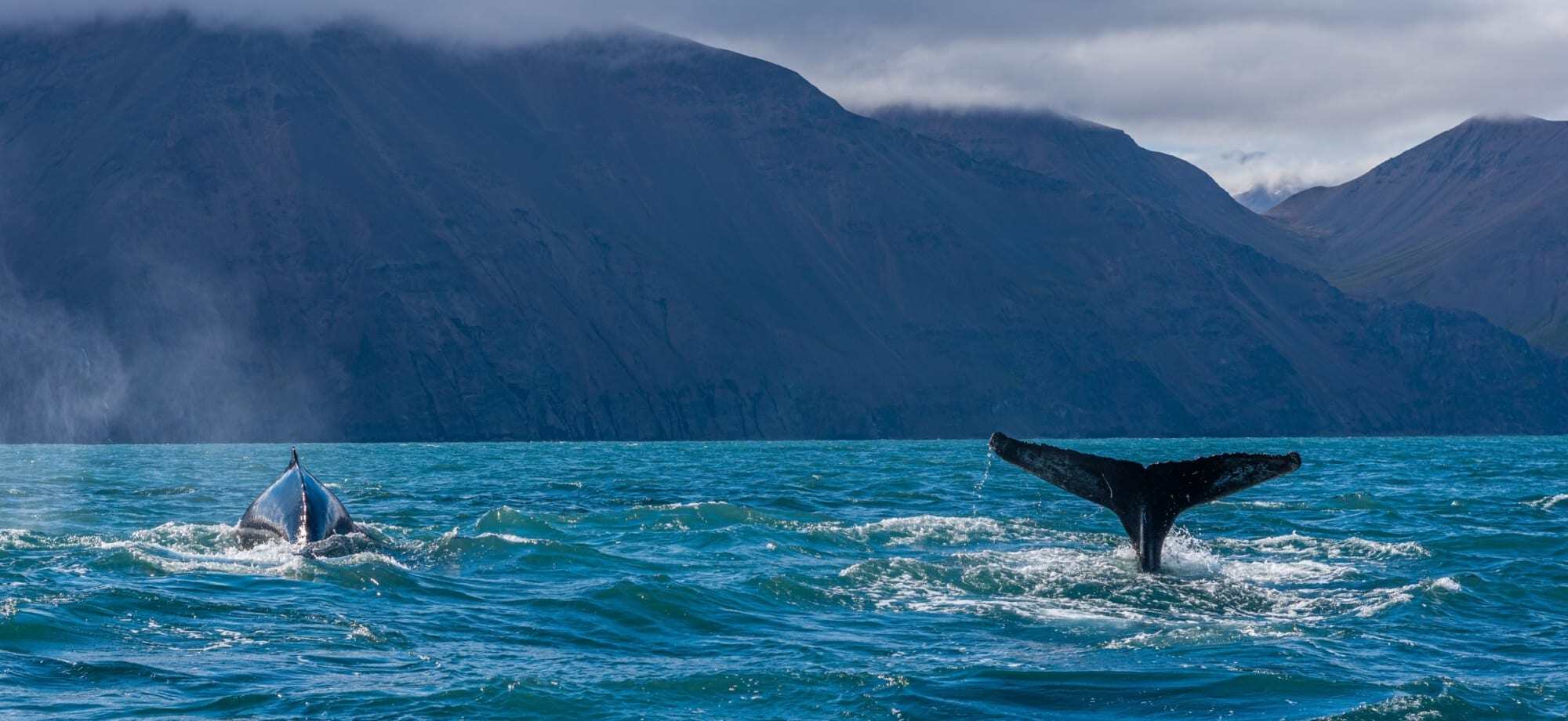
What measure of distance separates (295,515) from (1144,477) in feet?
40.8

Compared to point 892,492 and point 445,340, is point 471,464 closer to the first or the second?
point 892,492

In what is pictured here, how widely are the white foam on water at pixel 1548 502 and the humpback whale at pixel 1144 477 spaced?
776 inches

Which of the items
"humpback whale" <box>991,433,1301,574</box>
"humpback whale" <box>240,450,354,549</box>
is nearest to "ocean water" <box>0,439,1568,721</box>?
"humpback whale" <box>240,450,354,549</box>

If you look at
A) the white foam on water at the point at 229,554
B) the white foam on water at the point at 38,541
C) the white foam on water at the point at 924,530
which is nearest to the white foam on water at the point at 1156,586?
the white foam on water at the point at 924,530

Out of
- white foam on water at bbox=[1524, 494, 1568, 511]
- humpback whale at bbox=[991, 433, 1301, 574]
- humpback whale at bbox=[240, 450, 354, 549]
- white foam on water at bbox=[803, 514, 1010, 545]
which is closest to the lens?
humpback whale at bbox=[991, 433, 1301, 574]

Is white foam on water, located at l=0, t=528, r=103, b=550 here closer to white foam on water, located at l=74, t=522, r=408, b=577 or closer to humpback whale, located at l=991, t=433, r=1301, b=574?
white foam on water, located at l=74, t=522, r=408, b=577

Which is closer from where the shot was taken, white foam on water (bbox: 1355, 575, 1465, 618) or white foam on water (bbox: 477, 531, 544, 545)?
white foam on water (bbox: 1355, 575, 1465, 618)

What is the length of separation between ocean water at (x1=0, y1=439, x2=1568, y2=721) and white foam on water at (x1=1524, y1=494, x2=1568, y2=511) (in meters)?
1.94

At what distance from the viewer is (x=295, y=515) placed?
2448cm

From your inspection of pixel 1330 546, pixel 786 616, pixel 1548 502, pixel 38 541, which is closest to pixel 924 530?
pixel 1330 546

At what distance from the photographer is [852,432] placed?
186 m

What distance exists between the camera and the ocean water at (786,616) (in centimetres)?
1414

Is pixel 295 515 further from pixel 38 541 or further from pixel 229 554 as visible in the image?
pixel 38 541

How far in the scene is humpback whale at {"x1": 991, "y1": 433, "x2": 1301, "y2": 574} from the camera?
1823 centimetres
